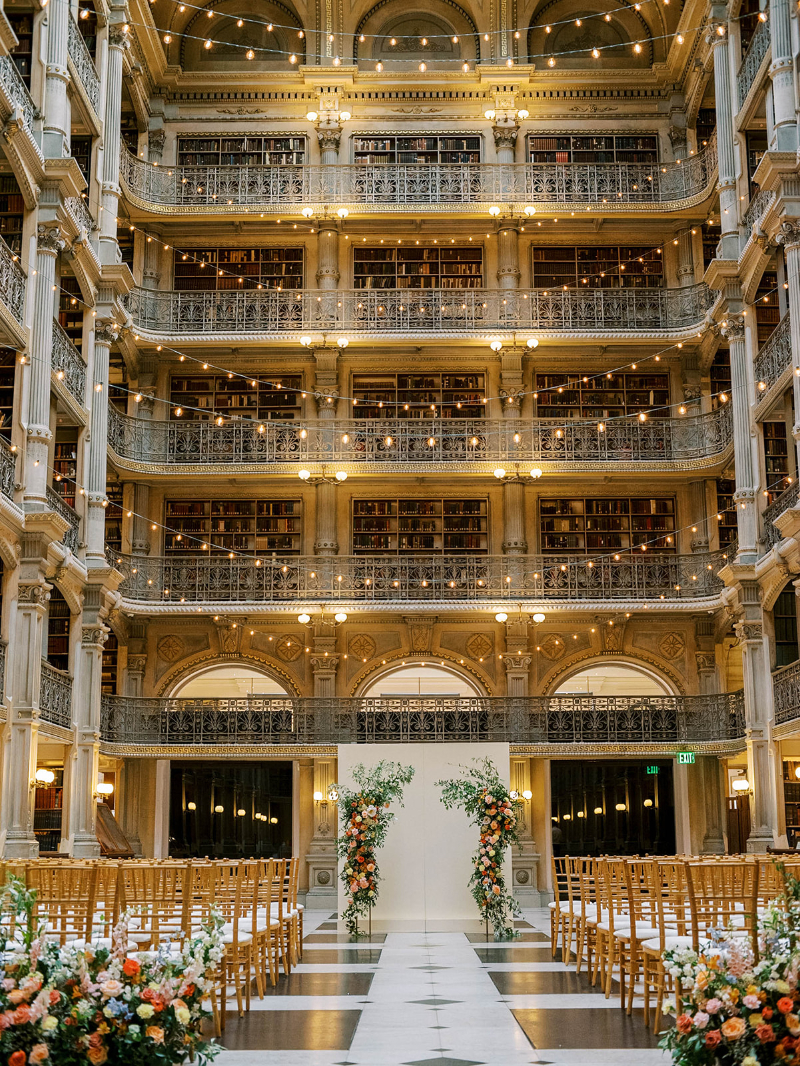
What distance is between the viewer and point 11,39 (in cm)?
1369

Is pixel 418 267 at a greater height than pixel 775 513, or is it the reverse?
pixel 418 267

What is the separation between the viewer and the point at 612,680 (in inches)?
885

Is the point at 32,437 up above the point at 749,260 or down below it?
below

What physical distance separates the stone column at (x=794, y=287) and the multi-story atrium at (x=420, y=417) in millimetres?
3255

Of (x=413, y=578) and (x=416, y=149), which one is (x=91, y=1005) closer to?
(x=413, y=578)

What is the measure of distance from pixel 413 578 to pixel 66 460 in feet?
18.3

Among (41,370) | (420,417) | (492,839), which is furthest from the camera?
(420,417)

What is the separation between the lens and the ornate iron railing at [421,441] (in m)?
21.0

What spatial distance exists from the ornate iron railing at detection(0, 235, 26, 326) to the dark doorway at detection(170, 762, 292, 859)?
911 cm

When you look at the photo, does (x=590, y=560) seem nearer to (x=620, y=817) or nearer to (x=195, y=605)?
(x=620, y=817)

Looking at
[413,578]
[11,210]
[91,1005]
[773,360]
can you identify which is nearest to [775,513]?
[773,360]

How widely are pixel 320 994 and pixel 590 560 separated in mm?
12832

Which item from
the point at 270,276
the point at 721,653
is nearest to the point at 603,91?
the point at 270,276

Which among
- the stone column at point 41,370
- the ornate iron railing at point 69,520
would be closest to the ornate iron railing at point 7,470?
the stone column at point 41,370
